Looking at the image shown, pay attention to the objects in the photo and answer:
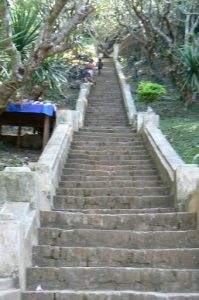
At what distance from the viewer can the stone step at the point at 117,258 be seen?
488 centimetres

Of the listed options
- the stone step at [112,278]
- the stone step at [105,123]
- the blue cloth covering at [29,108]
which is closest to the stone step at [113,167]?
the blue cloth covering at [29,108]

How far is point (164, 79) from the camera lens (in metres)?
21.0

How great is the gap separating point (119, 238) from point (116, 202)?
1.72m

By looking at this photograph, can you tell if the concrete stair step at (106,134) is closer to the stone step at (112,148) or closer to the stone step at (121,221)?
the stone step at (112,148)

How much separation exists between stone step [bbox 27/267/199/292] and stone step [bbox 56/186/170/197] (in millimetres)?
2971

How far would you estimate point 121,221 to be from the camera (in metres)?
5.77

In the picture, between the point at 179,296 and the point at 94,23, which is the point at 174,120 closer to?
the point at 179,296

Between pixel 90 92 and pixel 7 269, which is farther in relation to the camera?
pixel 90 92

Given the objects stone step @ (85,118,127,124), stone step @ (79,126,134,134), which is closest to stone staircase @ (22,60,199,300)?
stone step @ (79,126,134,134)

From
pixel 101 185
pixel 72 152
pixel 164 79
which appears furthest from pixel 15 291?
pixel 164 79

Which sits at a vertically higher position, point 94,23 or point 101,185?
point 94,23

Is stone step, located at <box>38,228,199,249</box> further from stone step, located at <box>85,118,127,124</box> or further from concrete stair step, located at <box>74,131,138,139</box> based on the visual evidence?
stone step, located at <box>85,118,127,124</box>

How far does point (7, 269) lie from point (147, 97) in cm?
1093

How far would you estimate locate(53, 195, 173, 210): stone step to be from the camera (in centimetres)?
695
